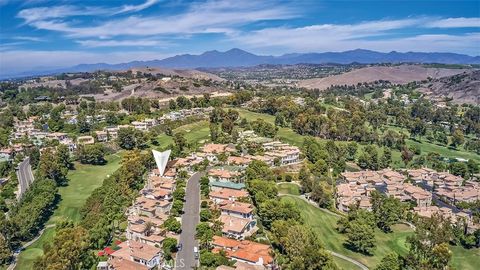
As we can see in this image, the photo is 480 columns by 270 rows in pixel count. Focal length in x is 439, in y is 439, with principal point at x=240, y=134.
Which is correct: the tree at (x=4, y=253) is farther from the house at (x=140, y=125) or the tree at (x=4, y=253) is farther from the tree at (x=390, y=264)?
the house at (x=140, y=125)

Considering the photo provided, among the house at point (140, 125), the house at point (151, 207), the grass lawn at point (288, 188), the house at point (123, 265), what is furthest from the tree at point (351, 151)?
the house at point (123, 265)

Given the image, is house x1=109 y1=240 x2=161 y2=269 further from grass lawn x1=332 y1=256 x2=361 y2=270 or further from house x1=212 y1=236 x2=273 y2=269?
grass lawn x1=332 y1=256 x2=361 y2=270

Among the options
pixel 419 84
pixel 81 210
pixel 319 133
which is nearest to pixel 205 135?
pixel 319 133

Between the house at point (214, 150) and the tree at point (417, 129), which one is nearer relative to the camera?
the house at point (214, 150)

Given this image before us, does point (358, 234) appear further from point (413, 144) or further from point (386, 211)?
point (413, 144)

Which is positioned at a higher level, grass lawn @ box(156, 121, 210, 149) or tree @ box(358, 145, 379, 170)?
grass lawn @ box(156, 121, 210, 149)

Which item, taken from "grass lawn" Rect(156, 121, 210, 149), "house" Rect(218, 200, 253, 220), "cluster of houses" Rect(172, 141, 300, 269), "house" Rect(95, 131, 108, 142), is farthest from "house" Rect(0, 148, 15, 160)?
"house" Rect(218, 200, 253, 220)
